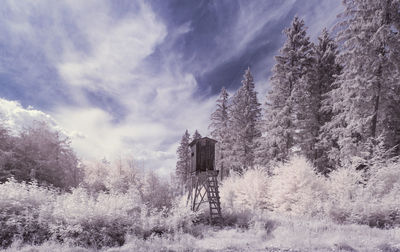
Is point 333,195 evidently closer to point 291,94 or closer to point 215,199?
point 215,199

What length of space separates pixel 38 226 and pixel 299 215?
453 inches

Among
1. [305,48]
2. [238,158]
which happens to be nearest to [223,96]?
[238,158]

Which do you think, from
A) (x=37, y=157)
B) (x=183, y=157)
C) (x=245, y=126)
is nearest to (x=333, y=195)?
(x=245, y=126)

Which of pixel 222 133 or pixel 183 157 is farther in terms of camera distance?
pixel 183 157

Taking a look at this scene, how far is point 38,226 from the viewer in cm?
731

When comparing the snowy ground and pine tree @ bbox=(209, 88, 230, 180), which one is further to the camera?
pine tree @ bbox=(209, 88, 230, 180)

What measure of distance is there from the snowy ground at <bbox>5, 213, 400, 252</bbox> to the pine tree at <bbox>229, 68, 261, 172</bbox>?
16416 millimetres

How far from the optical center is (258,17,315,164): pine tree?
56.8ft

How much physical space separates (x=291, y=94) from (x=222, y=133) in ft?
41.7

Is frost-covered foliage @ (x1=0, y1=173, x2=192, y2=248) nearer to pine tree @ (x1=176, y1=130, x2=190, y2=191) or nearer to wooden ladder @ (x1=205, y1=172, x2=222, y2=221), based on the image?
wooden ladder @ (x1=205, y1=172, x2=222, y2=221)

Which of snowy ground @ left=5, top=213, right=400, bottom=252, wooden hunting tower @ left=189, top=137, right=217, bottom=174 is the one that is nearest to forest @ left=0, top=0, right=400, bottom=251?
snowy ground @ left=5, top=213, right=400, bottom=252

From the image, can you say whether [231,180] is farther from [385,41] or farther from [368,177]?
[385,41]

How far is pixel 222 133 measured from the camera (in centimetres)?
2844

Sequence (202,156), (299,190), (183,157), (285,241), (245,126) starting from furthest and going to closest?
(183,157), (245,126), (202,156), (299,190), (285,241)
